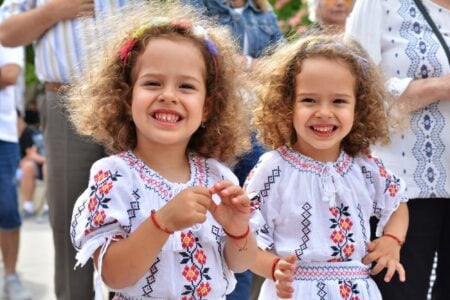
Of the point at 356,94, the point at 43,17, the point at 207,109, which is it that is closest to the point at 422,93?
the point at 356,94

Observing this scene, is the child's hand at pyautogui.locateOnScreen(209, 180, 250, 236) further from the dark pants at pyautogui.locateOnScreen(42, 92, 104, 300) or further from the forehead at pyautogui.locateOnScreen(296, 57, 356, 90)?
the dark pants at pyautogui.locateOnScreen(42, 92, 104, 300)

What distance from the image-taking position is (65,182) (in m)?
3.78

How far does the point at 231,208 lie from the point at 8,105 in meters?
3.54

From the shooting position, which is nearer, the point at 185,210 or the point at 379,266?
the point at 185,210

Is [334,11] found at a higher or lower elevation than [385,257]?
higher

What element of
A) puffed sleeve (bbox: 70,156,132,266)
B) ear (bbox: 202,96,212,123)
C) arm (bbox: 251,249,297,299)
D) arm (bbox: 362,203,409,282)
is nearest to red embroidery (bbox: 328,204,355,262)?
arm (bbox: 362,203,409,282)

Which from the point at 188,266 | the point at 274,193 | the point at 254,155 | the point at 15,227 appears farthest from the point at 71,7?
the point at 15,227

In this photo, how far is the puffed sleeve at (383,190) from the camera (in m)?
3.28

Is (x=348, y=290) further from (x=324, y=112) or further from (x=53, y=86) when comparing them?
(x=53, y=86)

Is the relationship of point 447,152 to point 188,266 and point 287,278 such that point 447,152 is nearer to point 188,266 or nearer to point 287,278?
point 287,278

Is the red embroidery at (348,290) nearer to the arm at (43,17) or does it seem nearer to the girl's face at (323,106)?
the girl's face at (323,106)

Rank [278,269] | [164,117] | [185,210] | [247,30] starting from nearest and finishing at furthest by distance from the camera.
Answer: [185,210] → [164,117] → [278,269] → [247,30]

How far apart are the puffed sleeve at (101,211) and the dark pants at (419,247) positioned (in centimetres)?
128

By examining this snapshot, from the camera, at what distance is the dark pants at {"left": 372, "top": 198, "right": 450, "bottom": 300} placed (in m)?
3.53
